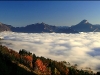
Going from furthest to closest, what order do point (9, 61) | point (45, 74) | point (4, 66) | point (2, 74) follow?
1. point (45, 74)
2. point (9, 61)
3. point (4, 66)
4. point (2, 74)

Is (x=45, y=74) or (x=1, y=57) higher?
(x=1, y=57)

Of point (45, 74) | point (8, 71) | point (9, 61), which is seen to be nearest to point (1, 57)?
point (9, 61)

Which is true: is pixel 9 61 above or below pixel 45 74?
above

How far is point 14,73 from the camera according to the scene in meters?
146

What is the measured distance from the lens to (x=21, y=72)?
14588 centimetres

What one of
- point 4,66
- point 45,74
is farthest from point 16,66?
point 45,74

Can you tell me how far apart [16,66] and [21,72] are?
10828 mm

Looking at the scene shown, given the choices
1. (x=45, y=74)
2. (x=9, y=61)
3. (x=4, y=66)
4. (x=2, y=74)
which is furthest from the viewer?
(x=45, y=74)

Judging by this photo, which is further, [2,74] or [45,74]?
[45,74]

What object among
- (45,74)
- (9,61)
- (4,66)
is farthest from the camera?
(45,74)

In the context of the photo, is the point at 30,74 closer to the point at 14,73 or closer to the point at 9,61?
the point at 14,73

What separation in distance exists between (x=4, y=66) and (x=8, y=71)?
605 cm

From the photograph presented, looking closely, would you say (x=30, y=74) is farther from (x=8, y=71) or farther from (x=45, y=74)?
(x=45, y=74)

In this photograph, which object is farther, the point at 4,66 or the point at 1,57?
the point at 1,57
